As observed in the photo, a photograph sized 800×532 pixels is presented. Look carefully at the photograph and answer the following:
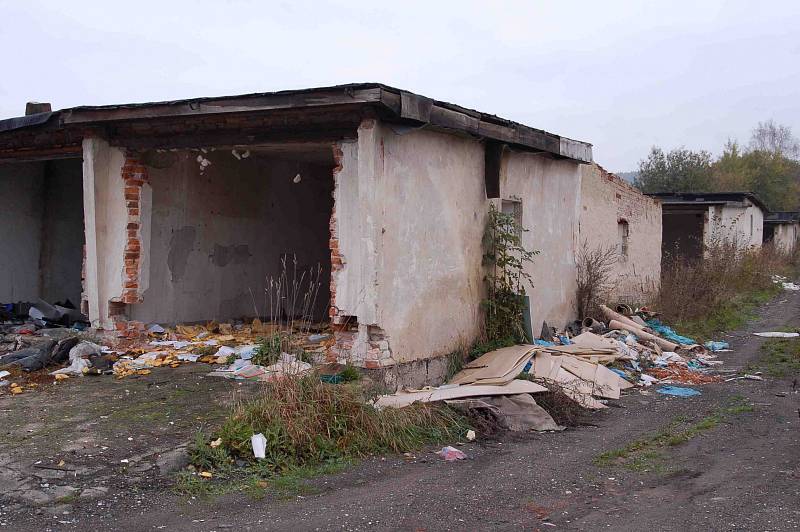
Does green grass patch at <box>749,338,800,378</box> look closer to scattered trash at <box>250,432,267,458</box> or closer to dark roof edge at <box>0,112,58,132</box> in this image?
scattered trash at <box>250,432,267,458</box>

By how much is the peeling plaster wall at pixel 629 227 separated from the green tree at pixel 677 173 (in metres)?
20.3

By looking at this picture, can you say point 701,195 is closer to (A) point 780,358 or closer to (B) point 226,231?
(A) point 780,358

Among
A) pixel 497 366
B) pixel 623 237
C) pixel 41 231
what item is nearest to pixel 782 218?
pixel 623 237

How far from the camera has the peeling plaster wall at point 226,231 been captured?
10195 mm

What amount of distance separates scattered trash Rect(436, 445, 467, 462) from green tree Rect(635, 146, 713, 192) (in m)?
32.8

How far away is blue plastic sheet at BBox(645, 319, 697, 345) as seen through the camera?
42.7ft

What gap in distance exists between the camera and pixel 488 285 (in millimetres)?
10367

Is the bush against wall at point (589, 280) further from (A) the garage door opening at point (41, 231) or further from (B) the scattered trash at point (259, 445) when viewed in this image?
(A) the garage door opening at point (41, 231)

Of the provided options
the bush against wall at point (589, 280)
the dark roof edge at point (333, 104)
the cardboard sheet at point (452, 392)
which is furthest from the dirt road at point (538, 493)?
the bush against wall at point (589, 280)

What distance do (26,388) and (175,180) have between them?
338 cm

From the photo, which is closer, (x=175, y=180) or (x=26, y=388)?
(x=26, y=388)

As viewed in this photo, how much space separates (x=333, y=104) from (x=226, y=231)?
4351 millimetres

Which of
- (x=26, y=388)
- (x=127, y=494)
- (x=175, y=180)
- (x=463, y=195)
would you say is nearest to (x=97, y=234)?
(x=175, y=180)

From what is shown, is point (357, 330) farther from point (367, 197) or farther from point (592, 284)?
point (592, 284)
